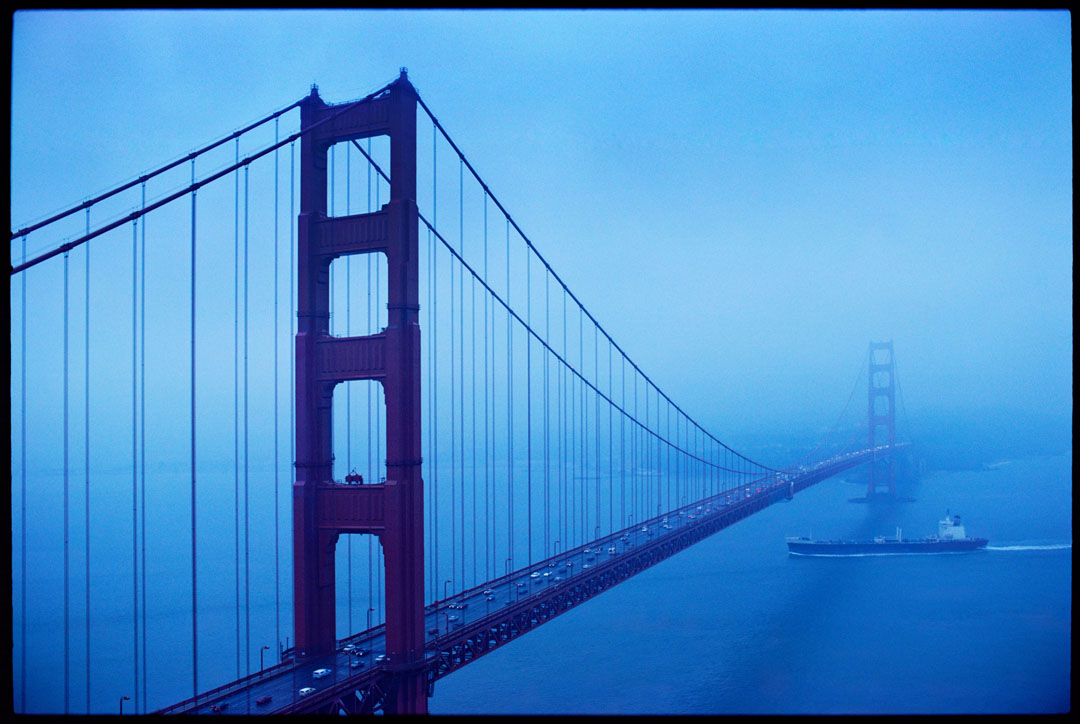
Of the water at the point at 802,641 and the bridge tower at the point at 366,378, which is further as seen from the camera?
the water at the point at 802,641

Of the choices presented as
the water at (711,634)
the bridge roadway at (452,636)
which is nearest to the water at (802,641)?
the water at (711,634)

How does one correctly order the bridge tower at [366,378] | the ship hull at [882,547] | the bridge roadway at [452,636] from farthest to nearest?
the ship hull at [882,547] → the bridge tower at [366,378] → the bridge roadway at [452,636]

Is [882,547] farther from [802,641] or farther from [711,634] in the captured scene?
[711,634]

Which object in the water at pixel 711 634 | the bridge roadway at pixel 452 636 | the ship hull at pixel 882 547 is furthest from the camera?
the ship hull at pixel 882 547

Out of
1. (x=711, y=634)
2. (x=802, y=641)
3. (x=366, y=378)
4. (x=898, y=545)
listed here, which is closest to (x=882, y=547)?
(x=898, y=545)

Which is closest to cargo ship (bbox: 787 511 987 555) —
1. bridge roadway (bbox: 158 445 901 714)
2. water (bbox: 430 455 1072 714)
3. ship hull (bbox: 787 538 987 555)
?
ship hull (bbox: 787 538 987 555)

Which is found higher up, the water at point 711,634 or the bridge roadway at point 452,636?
the bridge roadway at point 452,636

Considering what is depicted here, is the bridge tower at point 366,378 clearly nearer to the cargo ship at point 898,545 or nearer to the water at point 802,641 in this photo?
the water at point 802,641
